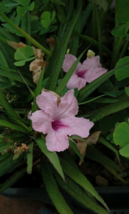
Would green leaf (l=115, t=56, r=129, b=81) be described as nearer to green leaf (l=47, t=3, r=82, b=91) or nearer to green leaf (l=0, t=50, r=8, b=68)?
green leaf (l=47, t=3, r=82, b=91)

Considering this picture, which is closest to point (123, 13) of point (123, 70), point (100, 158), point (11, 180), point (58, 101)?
point (123, 70)

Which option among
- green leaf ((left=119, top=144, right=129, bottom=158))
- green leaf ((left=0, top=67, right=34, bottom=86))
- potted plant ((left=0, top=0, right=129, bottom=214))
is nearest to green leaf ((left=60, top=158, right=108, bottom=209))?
potted plant ((left=0, top=0, right=129, bottom=214))

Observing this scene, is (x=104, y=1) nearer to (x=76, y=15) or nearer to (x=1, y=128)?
(x=76, y=15)

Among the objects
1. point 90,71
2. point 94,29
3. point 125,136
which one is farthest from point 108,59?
point 125,136

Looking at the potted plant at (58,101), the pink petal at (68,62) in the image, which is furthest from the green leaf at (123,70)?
the pink petal at (68,62)

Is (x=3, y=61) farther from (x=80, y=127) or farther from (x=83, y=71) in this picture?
(x=80, y=127)

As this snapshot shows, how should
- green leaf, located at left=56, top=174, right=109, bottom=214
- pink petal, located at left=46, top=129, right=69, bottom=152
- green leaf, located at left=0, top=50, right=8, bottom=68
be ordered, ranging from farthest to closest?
1. green leaf, located at left=0, top=50, right=8, bottom=68
2. green leaf, located at left=56, top=174, right=109, bottom=214
3. pink petal, located at left=46, top=129, right=69, bottom=152
